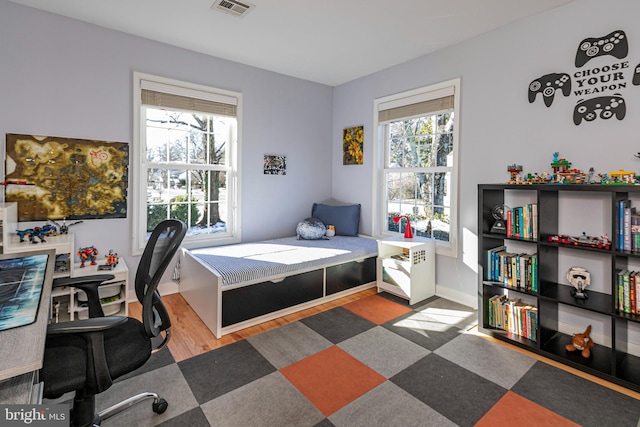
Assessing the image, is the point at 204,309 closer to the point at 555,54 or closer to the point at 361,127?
the point at 361,127

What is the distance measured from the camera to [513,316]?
2.56m

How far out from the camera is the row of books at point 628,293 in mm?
2010

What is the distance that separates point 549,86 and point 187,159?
349 centimetres

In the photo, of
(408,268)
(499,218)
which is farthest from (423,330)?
(499,218)

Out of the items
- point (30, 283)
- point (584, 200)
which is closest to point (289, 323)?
point (30, 283)

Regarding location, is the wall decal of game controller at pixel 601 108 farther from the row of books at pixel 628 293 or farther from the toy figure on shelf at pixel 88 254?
the toy figure on shelf at pixel 88 254

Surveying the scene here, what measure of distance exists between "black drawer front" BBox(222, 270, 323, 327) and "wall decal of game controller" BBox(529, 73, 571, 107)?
2436mm

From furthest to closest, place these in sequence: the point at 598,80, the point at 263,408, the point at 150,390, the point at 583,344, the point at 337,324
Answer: the point at 337,324
the point at 598,80
the point at 583,344
the point at 150,390
the point at 263,408

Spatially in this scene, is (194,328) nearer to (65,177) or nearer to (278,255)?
(278,255)

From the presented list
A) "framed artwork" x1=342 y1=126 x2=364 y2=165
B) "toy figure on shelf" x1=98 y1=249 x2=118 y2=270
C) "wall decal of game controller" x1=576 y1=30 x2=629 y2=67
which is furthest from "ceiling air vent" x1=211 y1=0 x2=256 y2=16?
"wall decal of game controller" x1=576 y1=30 x2=629 y2=67

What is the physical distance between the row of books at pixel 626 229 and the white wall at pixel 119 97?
3245 mm

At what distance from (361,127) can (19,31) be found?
341 centimetres

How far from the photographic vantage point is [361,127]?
424 cm

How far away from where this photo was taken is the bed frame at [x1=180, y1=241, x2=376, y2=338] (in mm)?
2604
